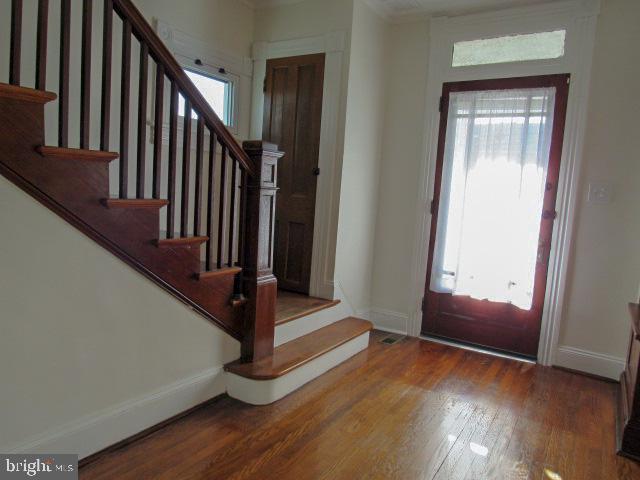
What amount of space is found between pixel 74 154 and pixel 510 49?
10.5 ft

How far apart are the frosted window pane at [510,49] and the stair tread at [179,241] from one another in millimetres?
2643

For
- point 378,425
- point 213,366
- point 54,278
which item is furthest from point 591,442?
point 54,278

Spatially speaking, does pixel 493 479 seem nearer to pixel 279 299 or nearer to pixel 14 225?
pixel 279 299

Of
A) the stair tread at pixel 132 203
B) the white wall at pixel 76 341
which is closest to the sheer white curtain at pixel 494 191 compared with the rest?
the white wall at pixel 76 341

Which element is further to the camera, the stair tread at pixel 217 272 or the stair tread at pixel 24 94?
the stair tread at pixel 217 272

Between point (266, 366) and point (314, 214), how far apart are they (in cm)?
144

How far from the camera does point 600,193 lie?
129 inches

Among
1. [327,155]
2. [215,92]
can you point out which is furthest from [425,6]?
[215,92]

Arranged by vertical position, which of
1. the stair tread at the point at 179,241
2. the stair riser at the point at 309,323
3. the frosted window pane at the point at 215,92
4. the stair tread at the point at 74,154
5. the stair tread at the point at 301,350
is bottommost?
the stair tread at the point at 301,350

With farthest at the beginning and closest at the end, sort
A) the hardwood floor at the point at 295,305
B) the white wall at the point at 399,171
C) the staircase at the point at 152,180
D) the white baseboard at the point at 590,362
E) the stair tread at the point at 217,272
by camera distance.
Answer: the white wall at the point at 399,171 < the white baseboard at the point at 590,362 < the hardwood floor at the point at 295,305 < the stair tread at the point at 217,272 < the staircase at the point at 152,180

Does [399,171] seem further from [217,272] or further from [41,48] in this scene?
[41,48]

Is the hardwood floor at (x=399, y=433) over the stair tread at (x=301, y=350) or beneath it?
beneath

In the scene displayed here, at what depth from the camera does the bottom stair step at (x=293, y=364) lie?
2.59 metres

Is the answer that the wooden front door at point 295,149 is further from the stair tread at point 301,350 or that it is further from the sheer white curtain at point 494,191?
the sheer white curtain at point 494,191
